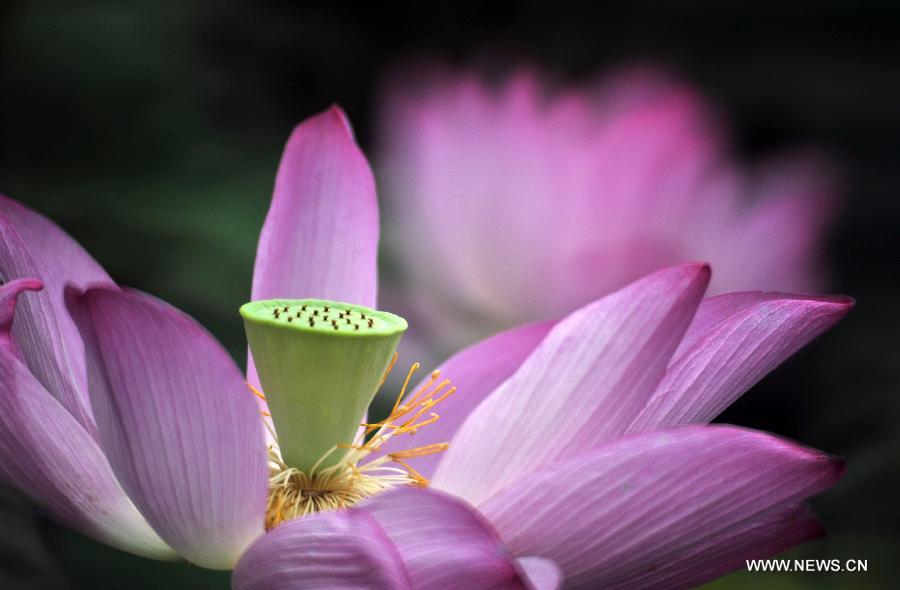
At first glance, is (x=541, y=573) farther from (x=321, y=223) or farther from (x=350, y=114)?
(x=350, y=114)

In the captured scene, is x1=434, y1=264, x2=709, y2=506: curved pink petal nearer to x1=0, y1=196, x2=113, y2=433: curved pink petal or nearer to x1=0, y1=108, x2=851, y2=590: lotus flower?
x1=0, y1=108, x2=851, y2=590: lotus flower

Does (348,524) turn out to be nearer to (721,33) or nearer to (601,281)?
(601,281)

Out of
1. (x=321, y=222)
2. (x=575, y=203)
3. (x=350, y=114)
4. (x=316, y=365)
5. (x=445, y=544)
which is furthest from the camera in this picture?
(x=350, y=114)

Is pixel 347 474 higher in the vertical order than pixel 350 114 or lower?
lower

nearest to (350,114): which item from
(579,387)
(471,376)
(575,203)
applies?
(575,203)

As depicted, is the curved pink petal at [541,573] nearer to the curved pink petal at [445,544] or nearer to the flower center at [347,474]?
the curved pink petal at [445,544]

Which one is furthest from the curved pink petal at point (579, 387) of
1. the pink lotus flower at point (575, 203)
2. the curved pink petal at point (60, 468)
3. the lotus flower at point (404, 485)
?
the pink lotus flower at point (575, 203)

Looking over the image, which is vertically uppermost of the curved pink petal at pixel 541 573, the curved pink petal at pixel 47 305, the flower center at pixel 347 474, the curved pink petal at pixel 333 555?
the curved pink petal at pixel 47 305
